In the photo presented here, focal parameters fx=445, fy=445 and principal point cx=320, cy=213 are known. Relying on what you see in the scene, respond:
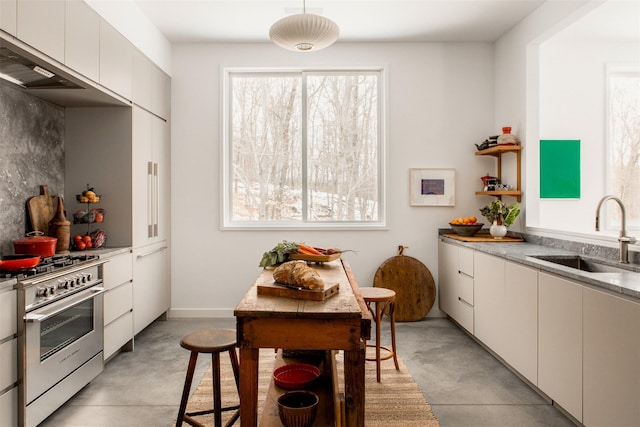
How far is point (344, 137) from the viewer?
16.7 ft

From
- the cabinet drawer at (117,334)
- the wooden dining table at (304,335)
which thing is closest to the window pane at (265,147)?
the cabinet drawer at (117,334)

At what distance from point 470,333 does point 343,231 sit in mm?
1694

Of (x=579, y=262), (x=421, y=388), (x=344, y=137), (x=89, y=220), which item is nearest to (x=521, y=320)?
(x=579, y=262)

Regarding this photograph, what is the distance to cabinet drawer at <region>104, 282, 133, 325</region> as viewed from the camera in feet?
11.1

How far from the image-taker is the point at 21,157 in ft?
10.7

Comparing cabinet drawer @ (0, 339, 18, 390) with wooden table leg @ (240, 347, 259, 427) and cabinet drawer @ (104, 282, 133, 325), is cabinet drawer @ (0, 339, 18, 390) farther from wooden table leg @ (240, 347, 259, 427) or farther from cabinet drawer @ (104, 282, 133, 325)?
wooden table leg @ (240, 347, 259, 427)

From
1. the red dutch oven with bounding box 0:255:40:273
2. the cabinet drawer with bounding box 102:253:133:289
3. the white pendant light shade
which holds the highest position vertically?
the white pendant light shade

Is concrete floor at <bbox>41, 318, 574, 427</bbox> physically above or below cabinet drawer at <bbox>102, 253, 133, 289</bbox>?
below

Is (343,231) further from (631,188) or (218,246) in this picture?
(631,188)

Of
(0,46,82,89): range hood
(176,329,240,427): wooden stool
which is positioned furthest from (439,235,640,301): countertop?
(0,46,82,89): range hood

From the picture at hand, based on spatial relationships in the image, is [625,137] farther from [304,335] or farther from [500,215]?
[304,335]

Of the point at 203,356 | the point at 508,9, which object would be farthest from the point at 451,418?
the point at 508,9

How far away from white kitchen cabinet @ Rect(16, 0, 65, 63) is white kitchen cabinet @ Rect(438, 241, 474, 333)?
3.54 m

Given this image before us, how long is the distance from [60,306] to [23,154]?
1.32 meters
